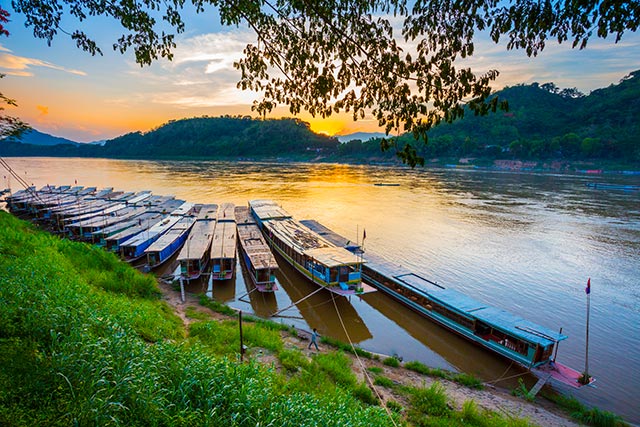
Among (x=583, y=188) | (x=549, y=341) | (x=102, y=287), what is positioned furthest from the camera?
(x=583, y=188)

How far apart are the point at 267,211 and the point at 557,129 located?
→ 377 ft

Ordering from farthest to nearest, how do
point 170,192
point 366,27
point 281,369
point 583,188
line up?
point 583,188, point 170,192, point 281,369, point 366,27

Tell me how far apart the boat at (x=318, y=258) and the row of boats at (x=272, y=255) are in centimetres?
5

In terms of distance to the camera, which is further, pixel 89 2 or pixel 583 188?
pixel 583 188

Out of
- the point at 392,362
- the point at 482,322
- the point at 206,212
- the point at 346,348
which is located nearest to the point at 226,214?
the point at 206,212

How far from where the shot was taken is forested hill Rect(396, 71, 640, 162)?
282ft

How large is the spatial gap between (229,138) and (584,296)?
542ft

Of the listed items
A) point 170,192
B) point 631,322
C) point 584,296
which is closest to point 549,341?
point 631,322

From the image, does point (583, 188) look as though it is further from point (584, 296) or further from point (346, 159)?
point (346, 159)

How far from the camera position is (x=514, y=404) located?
1034cm

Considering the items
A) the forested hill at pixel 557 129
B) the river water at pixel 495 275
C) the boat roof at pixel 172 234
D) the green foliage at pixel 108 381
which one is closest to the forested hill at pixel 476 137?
the forested hill at pixel 557 129

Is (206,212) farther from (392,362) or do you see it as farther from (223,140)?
(223,140)

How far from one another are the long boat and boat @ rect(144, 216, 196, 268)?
1317cm

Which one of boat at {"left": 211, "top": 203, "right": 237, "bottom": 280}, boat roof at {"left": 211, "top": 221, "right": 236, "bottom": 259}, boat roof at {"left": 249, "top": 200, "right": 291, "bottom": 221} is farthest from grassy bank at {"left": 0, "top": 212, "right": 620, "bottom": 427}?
boat roof at {"left": 249, "top": 200, "right": 291, "bottom": 221}
